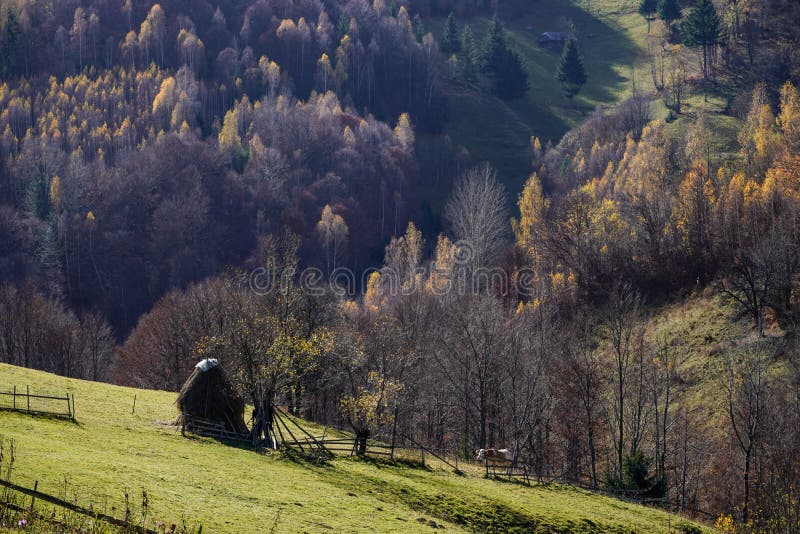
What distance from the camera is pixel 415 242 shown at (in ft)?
437

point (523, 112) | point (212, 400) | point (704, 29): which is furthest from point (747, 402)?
point (523, 112)

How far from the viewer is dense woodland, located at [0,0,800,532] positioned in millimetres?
61969

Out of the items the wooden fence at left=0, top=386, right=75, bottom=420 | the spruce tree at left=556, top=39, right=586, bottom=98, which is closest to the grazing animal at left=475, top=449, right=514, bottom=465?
the wooden fence at left=0, top=386, right=75, bottom=420

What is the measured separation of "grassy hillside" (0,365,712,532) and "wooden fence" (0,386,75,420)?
30.4 inches

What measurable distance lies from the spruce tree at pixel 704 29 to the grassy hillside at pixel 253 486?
132m

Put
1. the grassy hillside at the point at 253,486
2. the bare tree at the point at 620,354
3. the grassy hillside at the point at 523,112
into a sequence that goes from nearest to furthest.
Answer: the grassy hillside at the point at 253,486 → the bare tree at the point at 620,354 → the grassy hillside at the point at 523,112

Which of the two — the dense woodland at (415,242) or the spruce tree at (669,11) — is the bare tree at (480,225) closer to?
the dense woodland at (415,242)

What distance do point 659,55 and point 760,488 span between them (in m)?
150

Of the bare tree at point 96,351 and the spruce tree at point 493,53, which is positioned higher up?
the spruce tree at point 493,53

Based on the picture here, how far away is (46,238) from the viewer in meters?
146

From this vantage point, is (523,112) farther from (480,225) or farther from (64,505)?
(64,505)

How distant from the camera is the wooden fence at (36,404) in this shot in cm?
3789

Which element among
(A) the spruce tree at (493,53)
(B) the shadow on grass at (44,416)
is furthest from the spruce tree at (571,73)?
(B) the shadow on grass at (44,416)

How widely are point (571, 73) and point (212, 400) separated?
163 m
